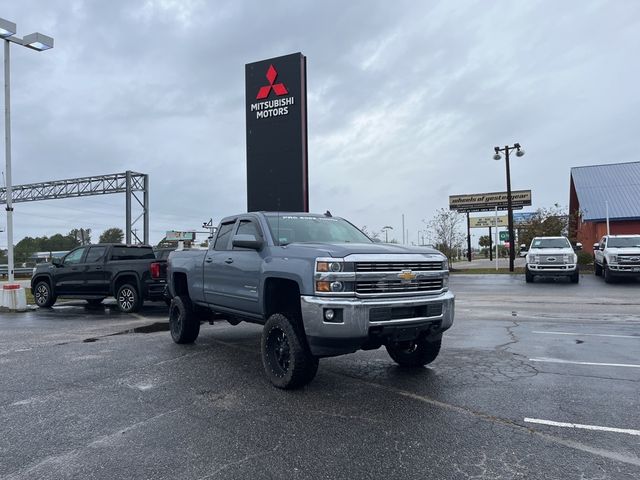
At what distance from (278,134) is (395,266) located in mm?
14035

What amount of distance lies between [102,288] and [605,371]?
12.2m

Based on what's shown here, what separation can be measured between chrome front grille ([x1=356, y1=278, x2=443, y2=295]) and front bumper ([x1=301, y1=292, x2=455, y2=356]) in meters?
0.10

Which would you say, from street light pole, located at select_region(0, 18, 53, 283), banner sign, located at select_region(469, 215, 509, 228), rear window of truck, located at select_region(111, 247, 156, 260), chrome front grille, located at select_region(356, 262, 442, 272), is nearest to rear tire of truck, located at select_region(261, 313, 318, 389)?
chrome front grille, located at select_region(356, 262, 442, 272)

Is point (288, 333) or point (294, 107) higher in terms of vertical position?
point (294, 107)

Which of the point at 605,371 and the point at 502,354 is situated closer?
the point at 605,371

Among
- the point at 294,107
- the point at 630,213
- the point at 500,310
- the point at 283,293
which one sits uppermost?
the point at 294,107

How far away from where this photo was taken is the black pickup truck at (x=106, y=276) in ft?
42.7

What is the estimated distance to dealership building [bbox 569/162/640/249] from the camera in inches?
1261

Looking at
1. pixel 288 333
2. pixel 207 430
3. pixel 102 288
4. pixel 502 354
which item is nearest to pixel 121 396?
pixel 207 430

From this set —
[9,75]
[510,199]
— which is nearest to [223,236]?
[9,75]

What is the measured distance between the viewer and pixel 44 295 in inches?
591

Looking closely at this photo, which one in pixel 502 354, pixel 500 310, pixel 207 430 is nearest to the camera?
pixel 207 430

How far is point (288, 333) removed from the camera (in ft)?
17.4

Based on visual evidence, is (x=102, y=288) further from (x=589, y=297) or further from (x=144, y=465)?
(x=589, y=297)
